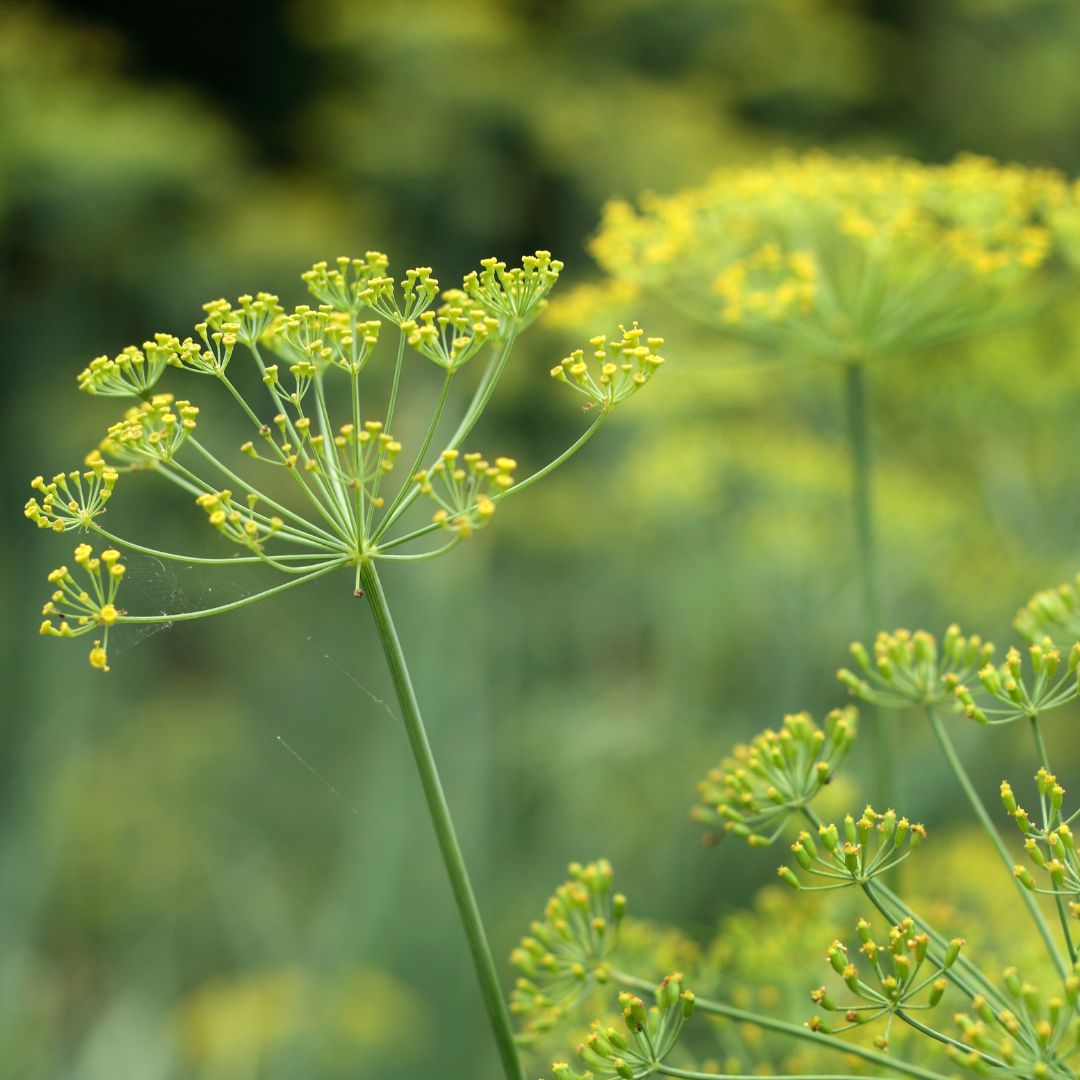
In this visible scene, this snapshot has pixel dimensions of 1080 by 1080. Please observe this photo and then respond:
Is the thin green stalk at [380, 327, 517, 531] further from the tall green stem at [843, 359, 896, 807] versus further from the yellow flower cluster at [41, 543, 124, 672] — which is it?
the tall green stem at [843, 359, 896, 807]

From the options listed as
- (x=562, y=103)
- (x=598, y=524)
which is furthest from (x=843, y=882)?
(x=562, y=103)

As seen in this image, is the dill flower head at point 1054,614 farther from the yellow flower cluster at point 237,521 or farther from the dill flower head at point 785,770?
the yellow flower cluster at point 237,521

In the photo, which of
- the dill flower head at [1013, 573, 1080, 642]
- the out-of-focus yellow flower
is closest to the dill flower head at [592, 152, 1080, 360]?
the dill flower head at [1013, 573, 1080, 642]

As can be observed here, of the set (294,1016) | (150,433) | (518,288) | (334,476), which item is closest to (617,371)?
(518,288)

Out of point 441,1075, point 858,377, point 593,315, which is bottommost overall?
point 441,1075

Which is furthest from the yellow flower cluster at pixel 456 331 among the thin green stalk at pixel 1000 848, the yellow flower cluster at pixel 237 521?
the thin green stalk at pixel 1000 848

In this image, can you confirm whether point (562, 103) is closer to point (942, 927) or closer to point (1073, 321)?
point (1073, 321)
